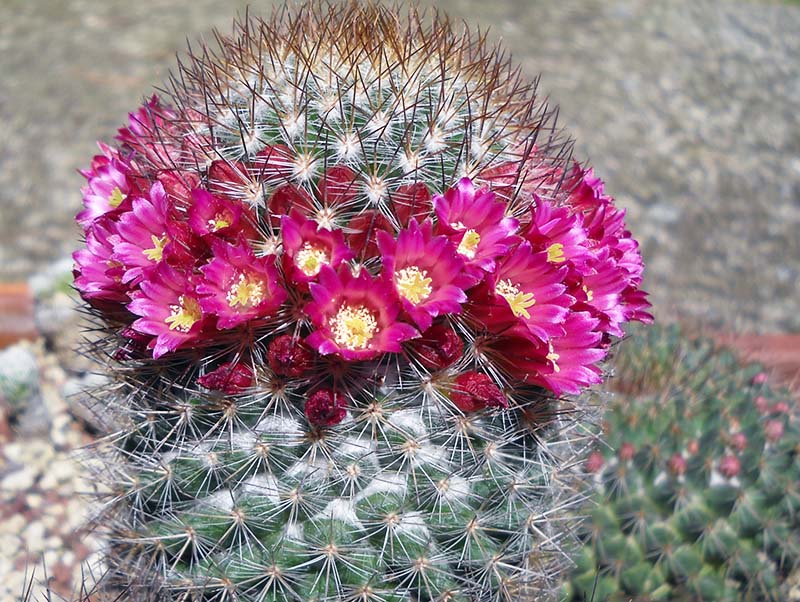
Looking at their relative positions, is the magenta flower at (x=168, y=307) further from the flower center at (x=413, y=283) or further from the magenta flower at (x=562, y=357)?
the magenta flower at (x=562, y=357)

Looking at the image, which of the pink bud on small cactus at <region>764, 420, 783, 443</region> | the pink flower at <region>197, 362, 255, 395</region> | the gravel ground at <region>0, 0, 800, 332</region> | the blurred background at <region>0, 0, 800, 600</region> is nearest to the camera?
the pink flower at <region>197, 362, 255, 395</region>

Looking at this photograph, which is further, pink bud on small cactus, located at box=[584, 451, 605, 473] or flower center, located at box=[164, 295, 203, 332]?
pink bud on small cactus, located at box=[584, 451, 605, 473]

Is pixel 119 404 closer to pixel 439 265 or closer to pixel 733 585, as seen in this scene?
pixel 439 265

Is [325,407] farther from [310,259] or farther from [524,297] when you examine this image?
[524,297]

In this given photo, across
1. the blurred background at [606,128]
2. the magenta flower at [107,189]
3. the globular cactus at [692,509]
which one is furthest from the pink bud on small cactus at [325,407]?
the blurred background at [606,128]

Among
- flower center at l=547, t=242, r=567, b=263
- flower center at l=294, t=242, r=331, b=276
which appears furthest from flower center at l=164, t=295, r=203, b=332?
flower center at l=547, t=242, r=567, b=263

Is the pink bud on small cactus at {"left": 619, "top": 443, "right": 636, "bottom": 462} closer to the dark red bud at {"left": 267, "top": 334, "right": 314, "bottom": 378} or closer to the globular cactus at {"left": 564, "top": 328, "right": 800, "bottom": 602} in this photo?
the globular cactus at {"left": 564, "top": 328, "right": 800, "bottom": 602}

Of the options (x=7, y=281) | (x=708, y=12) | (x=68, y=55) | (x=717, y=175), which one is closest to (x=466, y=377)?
(x=7, y=281)

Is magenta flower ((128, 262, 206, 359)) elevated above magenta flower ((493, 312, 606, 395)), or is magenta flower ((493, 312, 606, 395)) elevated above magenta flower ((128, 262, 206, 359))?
magenta flower ((128, 262, 206, 359))
